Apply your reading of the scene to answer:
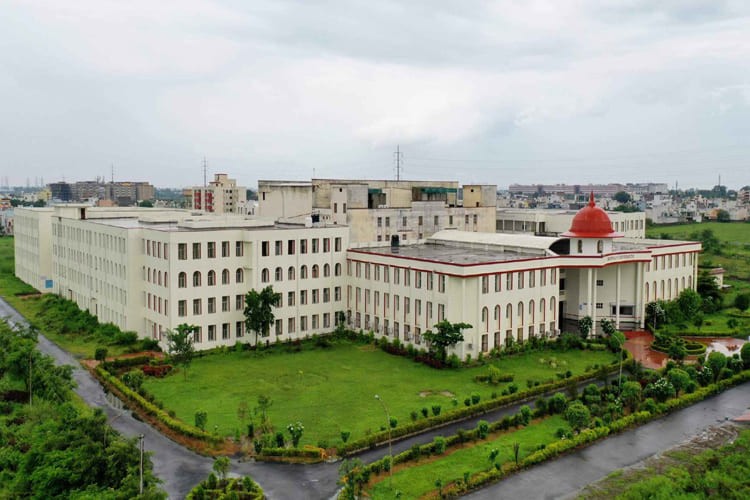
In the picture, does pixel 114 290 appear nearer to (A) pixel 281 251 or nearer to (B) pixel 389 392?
(A) pixel 281 251

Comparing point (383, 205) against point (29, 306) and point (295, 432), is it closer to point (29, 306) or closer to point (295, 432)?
point (29, 306)

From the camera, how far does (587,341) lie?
5797 cm

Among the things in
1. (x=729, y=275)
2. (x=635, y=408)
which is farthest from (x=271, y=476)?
(x=729, y=275)

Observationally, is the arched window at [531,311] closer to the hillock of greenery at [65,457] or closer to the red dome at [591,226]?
the red dome at [591,226]

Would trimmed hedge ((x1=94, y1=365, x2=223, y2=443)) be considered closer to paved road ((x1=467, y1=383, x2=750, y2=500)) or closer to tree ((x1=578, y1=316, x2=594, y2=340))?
paved road ((x1=467, y1=383, x2=750, y2=500))

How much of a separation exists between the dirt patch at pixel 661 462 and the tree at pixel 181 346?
2869 cm

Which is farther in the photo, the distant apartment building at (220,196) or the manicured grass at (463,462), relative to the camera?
the distant apartment building at (220,196)

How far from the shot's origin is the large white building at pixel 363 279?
177 feet

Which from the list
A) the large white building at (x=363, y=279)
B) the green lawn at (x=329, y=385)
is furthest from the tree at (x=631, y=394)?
the large white building at (x=363, y=279)

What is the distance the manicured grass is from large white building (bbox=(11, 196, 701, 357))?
48.1ft

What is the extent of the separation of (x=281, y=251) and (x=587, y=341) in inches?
1069

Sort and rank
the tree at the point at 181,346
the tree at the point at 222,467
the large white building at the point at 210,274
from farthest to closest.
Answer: the large white building at the point at 210,274 → the tree at the point at 181,346 → the tree at the point at 222,467

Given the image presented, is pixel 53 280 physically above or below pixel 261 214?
below

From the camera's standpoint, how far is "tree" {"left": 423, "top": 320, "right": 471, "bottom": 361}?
49.6m
